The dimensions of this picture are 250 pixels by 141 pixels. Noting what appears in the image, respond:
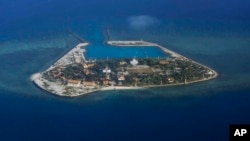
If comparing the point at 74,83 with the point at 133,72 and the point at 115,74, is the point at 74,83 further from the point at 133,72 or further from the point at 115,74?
the point at 133,72

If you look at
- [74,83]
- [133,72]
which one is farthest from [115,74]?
[74,83]

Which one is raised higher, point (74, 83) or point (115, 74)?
point (115, 74)

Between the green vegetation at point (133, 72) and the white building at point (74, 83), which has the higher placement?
the green vegetation at point (133, 72)

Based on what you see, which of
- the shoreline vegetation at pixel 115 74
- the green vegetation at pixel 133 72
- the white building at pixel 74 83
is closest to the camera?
the shoreline vegetation at pixel 115 74

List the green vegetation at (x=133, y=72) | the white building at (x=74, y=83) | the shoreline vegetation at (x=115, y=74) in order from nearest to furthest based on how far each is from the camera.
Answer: the shoreline vegetation at (x=115, y=74)
the white building at (x=74, y=83)
the green vegetation at (x=133, y=72)

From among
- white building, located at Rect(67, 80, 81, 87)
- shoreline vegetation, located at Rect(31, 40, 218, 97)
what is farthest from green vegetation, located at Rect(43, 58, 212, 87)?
white building, located at Rect(67, 80, 81, 87)

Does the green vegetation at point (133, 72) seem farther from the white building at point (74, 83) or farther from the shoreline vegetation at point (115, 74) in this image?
the white building at point (74, 83)

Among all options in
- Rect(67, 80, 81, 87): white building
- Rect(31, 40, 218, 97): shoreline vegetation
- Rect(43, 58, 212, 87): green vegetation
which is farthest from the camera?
Rect(43, 58, 212, 87): green vegetation

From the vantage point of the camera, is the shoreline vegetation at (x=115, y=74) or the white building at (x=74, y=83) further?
the white building at (x=74, y=83)

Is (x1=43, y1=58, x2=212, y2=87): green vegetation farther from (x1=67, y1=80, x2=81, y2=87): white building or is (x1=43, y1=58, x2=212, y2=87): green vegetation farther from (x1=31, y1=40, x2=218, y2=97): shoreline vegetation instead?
(x1=67, y1=80, x2=81, y2=87): white building

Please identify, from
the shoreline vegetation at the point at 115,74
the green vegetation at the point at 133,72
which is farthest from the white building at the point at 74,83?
the green vegetation at the point at 133,72
